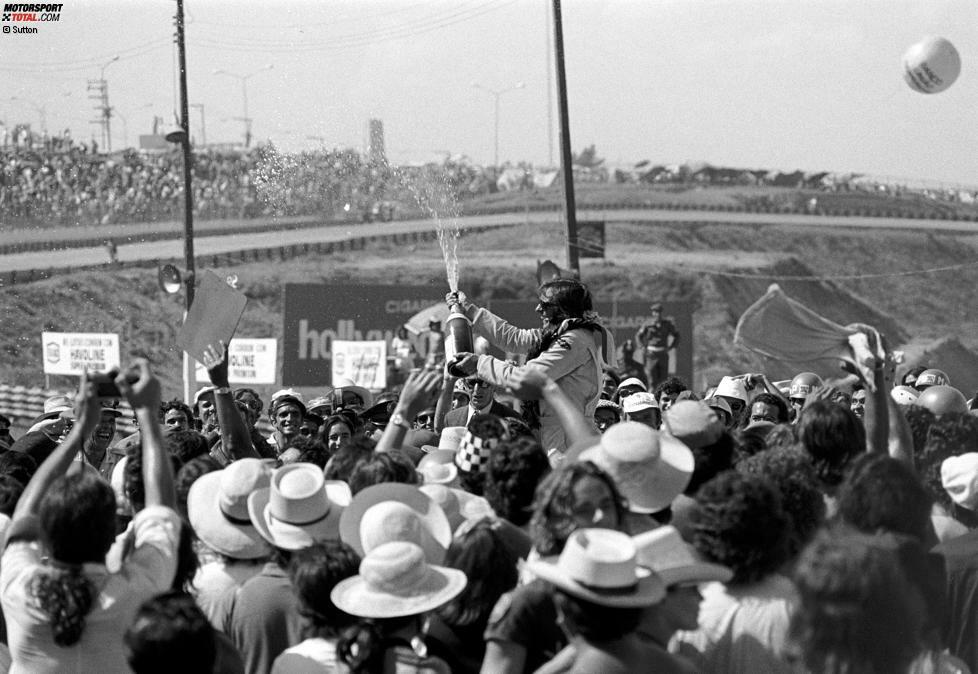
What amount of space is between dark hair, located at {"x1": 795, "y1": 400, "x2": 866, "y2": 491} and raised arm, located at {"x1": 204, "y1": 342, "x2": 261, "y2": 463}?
246 centimetres

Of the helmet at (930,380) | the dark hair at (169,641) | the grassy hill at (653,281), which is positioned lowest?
the grassy hill at (653,281)

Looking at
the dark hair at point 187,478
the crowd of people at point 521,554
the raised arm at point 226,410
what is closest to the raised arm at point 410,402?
the crowd of people at point 521,554

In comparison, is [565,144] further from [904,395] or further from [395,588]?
[395,588]

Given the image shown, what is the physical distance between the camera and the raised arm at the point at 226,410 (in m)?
5.96

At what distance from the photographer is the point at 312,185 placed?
203ft

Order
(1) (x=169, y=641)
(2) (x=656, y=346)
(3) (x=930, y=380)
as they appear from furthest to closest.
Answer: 1. (2) (x=656, y=346)
2. (3) (x=930, y=380)
3. (1) (x=169, y=641)

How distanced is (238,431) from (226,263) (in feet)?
159

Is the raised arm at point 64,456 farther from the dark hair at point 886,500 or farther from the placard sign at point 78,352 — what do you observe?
the placard sign at point 78,352

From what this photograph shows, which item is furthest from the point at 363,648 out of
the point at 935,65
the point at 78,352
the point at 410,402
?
the point at 78,352

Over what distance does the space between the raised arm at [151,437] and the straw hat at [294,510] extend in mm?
343

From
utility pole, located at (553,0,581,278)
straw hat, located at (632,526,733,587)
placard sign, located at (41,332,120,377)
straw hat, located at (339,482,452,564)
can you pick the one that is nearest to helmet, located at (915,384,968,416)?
straw hat, located at (339,482,452,564)

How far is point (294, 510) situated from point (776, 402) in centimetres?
495

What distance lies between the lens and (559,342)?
632 cm

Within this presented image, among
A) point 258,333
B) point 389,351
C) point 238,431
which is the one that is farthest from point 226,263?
point 238,431
